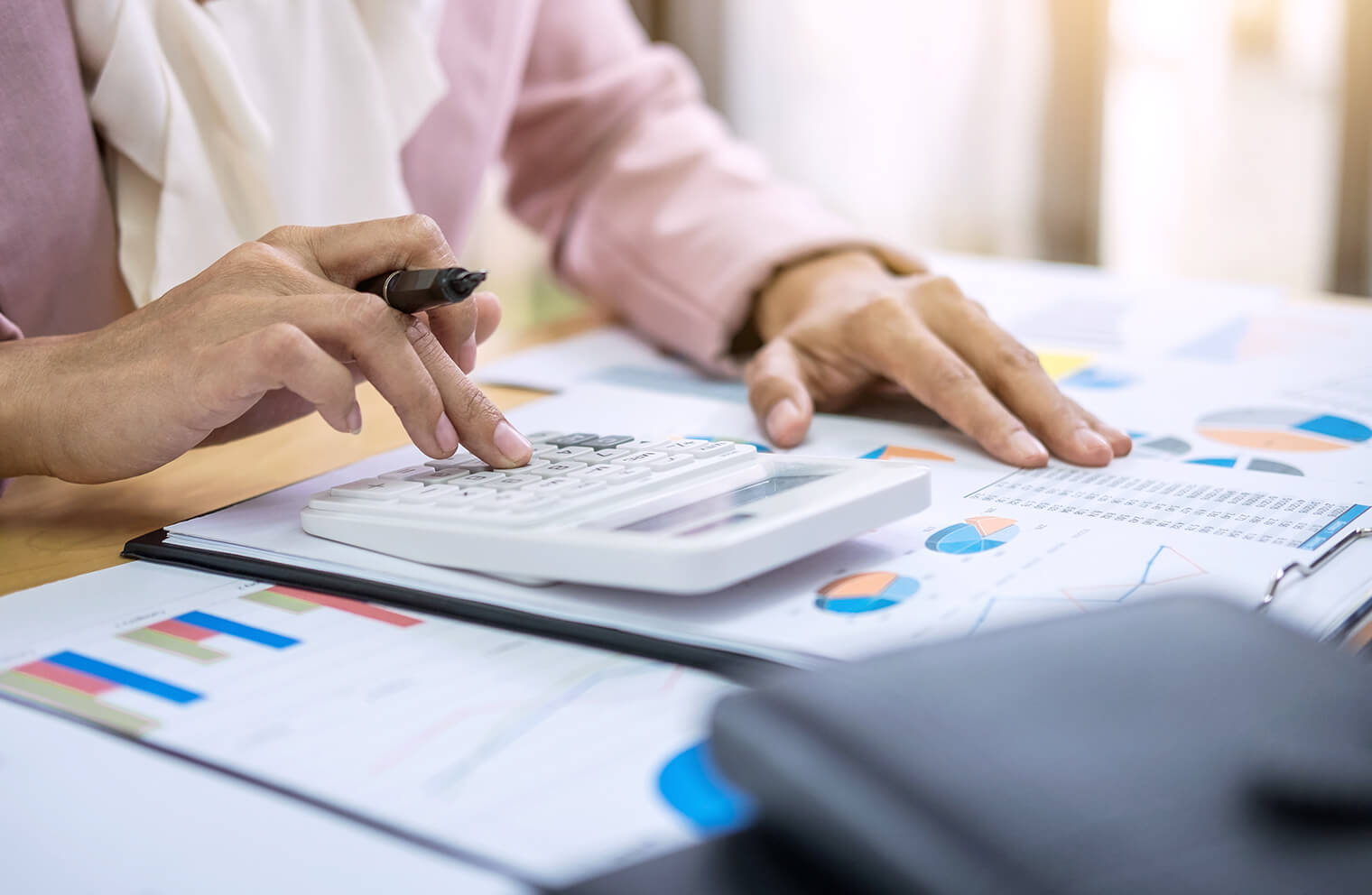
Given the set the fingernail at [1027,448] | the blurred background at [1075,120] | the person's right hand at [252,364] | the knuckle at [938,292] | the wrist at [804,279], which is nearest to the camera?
the person's right hand at [252,364]

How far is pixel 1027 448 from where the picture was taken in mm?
583

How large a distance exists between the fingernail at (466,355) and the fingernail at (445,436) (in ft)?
0.20

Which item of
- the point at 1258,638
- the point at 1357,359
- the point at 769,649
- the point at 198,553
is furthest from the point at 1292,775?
the point at 1357,359

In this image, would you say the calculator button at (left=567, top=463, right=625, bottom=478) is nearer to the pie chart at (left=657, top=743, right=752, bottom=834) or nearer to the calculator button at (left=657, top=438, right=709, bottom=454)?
the calculator button at (left=657, top=438, right=709, bottom=454)

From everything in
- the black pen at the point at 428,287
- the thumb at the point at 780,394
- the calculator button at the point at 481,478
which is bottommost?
the thumb at the point at 780,394

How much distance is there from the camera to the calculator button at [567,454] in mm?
501

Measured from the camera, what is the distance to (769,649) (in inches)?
14.1

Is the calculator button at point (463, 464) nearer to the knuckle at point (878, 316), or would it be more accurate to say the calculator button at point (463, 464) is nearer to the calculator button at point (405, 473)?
the calculator button at point (405, 473)

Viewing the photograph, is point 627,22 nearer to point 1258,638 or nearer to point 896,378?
point 896,378

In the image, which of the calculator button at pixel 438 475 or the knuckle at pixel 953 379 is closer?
the calculator button at pixel 438 475

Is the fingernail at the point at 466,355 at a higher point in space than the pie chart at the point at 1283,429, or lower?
higher

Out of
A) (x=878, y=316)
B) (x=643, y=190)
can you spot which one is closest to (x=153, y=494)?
(x=878, y=316)

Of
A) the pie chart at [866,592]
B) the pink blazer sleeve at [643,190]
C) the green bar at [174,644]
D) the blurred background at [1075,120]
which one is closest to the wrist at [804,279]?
the pink blazer sleeve at [643,190]

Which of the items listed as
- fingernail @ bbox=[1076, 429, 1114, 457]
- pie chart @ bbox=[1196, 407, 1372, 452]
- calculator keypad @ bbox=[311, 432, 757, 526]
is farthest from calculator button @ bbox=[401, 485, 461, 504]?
pie chart @ bbox=[1196, 407, 1372, 452]
